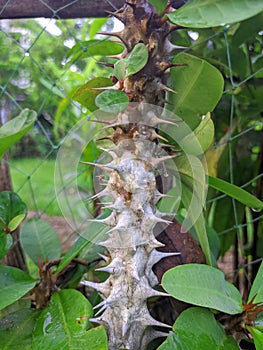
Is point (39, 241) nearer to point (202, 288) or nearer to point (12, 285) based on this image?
point (12, 285)

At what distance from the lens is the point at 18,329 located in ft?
1.58

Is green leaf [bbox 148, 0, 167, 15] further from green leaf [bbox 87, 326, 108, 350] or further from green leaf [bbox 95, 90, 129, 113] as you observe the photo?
green leaf [bbox 87, 326, 108, 350]

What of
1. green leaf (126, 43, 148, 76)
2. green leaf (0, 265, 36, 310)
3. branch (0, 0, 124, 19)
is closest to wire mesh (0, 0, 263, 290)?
branch (0, 0, 124, 19)

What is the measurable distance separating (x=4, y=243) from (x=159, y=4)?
325mm

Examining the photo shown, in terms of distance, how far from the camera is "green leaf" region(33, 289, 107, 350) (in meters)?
0.41

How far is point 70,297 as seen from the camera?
0.49m

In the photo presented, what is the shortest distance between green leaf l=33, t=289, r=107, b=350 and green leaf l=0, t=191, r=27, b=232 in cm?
10

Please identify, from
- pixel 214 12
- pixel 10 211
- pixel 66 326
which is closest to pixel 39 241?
pixel 10 211

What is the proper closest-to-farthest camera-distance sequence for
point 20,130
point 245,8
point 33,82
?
point 245,8 < point 20,130 < point 33,82

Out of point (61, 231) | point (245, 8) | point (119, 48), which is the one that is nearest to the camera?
point (245, 8)

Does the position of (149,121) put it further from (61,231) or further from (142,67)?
(61,231)

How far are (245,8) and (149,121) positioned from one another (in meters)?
0.14

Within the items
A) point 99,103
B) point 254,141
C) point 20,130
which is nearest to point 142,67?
point 99,103

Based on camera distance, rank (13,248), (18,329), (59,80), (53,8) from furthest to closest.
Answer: (59,80), (13,248), (53,8), (18,329)
